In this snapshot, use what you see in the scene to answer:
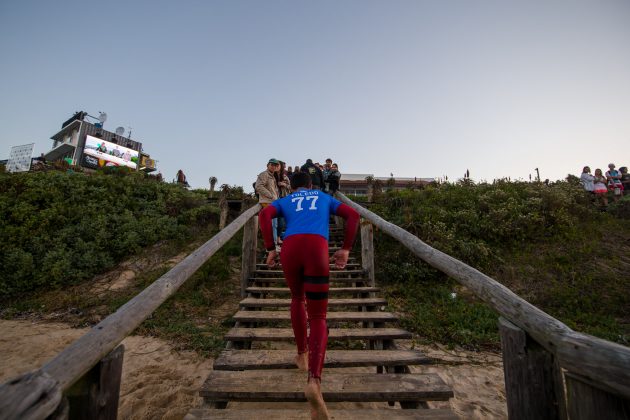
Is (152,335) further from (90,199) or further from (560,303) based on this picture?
(560,303)

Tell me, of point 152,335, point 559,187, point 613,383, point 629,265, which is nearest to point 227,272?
point 152,335

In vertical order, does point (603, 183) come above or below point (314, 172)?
above

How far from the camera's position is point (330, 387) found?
2.27 m

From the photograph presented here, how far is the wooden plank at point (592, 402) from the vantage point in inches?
43.4

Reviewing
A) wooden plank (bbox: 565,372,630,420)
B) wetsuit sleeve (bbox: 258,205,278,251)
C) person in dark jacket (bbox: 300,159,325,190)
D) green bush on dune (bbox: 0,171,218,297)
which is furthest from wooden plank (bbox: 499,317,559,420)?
green bush on dune (bbox: 0,171,218,297)

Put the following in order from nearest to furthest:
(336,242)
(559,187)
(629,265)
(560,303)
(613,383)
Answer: (613,383), (560,303), (629,265), (336,242), (559,187)

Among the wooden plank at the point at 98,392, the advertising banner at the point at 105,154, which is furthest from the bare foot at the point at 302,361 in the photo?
the advertising banner at the point at 105,154

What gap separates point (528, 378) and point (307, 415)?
1420 millimetres

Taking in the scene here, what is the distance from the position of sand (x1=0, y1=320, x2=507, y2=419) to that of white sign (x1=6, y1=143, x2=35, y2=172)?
1800 cm

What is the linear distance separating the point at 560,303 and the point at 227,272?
7.45 m

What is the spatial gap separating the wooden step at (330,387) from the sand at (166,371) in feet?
3.50

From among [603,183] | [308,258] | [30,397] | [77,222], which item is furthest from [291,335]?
[603,183]

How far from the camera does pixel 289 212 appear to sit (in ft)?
8.27

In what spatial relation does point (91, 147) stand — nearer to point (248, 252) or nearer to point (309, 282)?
point (248, 252)
